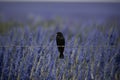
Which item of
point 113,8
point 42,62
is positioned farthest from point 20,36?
point 113,8

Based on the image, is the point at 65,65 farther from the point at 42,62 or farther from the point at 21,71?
the point at 21,71

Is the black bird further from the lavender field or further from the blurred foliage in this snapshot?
the blurred foliage

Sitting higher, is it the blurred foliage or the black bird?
the blurred foliage

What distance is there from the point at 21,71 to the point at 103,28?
4.37 ft

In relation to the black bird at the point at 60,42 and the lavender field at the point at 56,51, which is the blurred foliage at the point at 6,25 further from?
the black bird at the point at 60,42

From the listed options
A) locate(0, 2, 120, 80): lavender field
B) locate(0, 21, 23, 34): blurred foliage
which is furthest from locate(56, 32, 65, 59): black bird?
locate(0, 21, 23, 34): blurred foliage

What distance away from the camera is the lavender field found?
13.3 ft

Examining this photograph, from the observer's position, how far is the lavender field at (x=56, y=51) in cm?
407

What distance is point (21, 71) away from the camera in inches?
161

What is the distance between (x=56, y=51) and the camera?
4.06 meters

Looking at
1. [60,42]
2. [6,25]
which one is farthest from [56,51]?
[6,25]

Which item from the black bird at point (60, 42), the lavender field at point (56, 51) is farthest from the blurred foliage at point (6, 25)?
the black bird at point (60, 42)

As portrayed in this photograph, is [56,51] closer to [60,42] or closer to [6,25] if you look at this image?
[60,42]

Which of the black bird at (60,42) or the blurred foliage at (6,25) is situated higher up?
the blurred foliage at (6,25)
